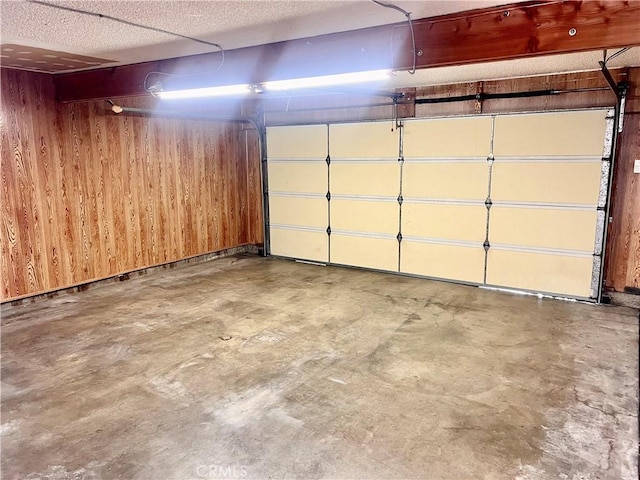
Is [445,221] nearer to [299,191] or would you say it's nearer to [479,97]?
[479,97]

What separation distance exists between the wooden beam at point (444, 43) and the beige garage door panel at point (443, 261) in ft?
11.1

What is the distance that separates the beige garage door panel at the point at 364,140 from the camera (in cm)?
612

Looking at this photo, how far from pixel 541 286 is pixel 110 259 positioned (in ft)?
17.6

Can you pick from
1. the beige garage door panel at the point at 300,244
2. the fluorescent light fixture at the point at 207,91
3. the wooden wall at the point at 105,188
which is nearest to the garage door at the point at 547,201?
the beige garage door panel at the point at 300,244

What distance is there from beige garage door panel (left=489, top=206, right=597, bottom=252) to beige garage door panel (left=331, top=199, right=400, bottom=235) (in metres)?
1.33

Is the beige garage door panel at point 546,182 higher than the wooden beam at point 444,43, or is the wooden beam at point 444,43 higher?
the wooden beam at point 444,43

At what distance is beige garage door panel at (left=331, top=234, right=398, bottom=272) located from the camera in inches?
249

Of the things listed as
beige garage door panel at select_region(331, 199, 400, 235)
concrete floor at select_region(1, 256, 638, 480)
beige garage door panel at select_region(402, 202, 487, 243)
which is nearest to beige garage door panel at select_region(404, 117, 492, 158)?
beige garage door panel at select_region(402, 202, 487, 243)

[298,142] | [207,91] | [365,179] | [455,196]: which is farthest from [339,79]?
[298,142]

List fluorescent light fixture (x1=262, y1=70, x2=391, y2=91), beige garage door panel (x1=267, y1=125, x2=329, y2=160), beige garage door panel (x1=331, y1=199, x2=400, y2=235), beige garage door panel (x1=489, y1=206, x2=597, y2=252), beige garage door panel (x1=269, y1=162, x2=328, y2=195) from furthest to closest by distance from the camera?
beige garage door panel (x1=269, y1=162, x2=328, y2=195)
beige garage door panel (x1=267, y1=125, x2=329, y2=160)
beige garage door panel (x1=331, y1=199, x2=400, y2=235)
beige garage door panel (x1=489, y1=206, x2=597, y2=252)
fluorescent light fixture (x1=262, y1=70, x2=391, y2=91)

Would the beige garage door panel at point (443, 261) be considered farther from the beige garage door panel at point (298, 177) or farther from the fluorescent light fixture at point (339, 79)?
the fluorescent light fixture at point (339, 79)

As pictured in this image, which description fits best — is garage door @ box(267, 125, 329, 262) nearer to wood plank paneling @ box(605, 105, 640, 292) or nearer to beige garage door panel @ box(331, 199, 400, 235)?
beige garage door panel @ box(331, 199, 400, 235)

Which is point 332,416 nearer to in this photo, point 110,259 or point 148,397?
point 148,397

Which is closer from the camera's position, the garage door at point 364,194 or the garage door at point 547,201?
the garage door at point 547,201
